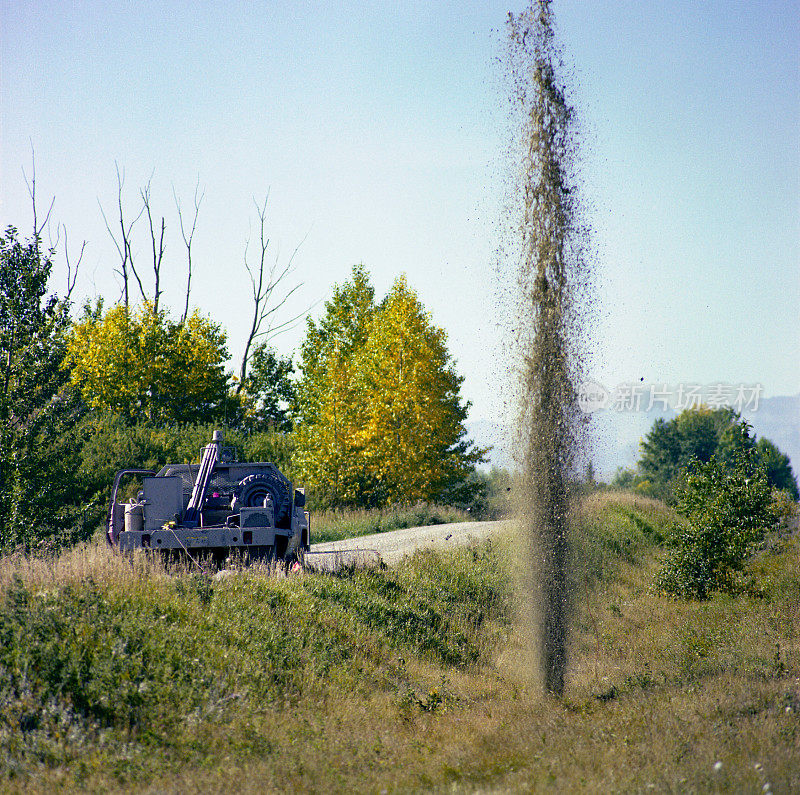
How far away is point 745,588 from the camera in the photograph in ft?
49.0

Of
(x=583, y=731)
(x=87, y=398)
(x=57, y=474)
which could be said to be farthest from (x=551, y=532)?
(x=87, y=398)

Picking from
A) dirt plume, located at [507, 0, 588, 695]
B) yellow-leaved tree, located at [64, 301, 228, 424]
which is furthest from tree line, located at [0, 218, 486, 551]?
dirt plume, located at [507, 0, 588, 695]

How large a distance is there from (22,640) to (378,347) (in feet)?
79.8

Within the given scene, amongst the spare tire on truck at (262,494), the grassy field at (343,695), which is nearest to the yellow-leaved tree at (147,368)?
the spare tire on truck at (262,494)

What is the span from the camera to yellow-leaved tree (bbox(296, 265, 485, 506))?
98.4 ft

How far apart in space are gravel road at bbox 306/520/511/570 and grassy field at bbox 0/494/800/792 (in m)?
2.45

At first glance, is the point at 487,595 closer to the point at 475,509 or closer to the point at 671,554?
the point at 671,554

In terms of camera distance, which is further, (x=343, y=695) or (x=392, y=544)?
(x=392, y=544)

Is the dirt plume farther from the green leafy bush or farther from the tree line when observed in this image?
the tree line

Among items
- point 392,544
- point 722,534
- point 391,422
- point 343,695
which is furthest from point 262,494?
point 391,422

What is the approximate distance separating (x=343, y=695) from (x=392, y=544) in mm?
11051

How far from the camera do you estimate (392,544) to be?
19.2 metres

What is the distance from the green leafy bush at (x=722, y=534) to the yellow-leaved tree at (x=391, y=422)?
15.0 meters

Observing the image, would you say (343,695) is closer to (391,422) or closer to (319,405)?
(391,422)
